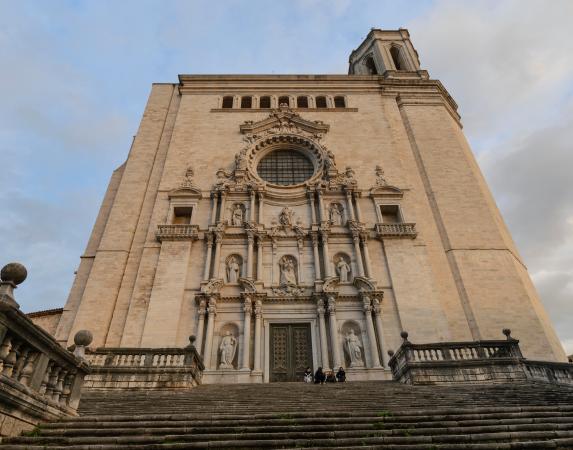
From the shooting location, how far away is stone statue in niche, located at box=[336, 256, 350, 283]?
16.9 m

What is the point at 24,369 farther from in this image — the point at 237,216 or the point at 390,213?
the point at 390,213

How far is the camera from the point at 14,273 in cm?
524

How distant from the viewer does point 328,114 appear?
23.9 metres

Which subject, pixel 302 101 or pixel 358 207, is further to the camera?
pixel 302 101

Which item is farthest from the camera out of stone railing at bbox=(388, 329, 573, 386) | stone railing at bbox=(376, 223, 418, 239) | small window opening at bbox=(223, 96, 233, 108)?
small window opening at bbox=(223, 96, 233, 108)

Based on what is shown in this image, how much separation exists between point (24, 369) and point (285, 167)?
17.6 metres

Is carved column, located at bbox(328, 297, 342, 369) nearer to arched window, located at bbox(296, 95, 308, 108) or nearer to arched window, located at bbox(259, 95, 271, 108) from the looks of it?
arched window, located at bbox(296, 95, 308, 108)

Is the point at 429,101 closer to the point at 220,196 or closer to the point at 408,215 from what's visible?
the point at 408,215

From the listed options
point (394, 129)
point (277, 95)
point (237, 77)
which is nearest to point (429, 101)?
point (394, 129)

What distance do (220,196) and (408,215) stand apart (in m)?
9.08

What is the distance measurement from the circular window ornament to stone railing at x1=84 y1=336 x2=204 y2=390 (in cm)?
1120

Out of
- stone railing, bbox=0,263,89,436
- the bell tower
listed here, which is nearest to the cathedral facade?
the bell tower

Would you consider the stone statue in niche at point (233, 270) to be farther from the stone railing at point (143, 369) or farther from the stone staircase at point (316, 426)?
the stone staircase at point (316, 426)

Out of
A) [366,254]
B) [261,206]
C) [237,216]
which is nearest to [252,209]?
[261,206]
